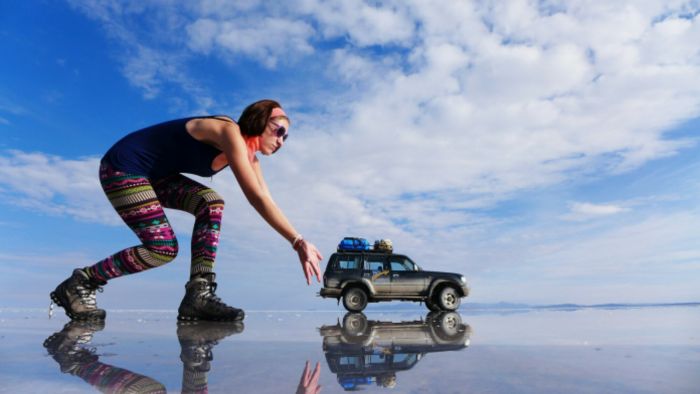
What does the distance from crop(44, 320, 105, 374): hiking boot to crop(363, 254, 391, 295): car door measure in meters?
7.81

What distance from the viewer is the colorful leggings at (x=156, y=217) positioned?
4.18 meters

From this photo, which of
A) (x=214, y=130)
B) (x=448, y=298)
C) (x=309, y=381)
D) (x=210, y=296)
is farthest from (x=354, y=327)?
(x=448, y=298)

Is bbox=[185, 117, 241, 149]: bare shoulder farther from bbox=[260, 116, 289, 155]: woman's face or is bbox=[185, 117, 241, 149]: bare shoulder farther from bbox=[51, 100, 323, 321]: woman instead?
bbox=[260, 116, 289, 155]: woman's face

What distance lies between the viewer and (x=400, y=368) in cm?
186

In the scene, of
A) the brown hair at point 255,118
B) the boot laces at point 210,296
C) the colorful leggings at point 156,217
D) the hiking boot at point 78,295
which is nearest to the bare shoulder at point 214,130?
the brown hair at point 255,118

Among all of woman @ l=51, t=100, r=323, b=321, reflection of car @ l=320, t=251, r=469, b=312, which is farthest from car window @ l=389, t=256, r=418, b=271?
woman @ l=51, t=100, r=323, b=321

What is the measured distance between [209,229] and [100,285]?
3.99 feet

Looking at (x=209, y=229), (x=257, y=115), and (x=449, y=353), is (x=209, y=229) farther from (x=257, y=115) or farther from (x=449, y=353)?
(x=449, y=353)

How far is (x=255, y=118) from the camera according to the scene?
3.75 meters

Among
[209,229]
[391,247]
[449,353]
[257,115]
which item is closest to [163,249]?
[209,229]

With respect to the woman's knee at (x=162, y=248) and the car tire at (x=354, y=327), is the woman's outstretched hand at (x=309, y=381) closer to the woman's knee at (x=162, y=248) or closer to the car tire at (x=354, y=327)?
the car tire at (x=354, y=327)

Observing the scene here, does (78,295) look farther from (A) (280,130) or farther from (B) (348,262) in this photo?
(B) (348,262)

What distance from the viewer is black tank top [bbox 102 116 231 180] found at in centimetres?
401

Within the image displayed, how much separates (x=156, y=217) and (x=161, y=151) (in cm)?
62
